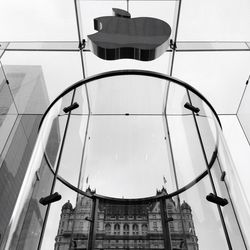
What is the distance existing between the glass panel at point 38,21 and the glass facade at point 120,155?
0.02 meters

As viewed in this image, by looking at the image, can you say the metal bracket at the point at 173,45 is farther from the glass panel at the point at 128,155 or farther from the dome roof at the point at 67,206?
the dome roof at the point at 67,206

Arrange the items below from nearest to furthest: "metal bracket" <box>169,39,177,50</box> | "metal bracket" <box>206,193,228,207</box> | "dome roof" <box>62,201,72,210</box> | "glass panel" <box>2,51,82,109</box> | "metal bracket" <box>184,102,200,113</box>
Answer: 1. "metal bracket" <box>206,193,228,207</box>
2. "dome roof" <box>62,201,72,210</box>
3. "metal bracket" <box>184,102,200,113</box>
4. "glass panel" <box>2,51,82,109</box>
5. "metal bracket" <box>169,39,177,50</box>

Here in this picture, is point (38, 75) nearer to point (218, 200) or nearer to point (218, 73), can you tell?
point (218, 73)

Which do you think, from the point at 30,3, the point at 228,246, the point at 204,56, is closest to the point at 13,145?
the point at 30,3

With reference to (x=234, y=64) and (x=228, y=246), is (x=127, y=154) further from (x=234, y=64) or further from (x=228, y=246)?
(x=234, y=64)

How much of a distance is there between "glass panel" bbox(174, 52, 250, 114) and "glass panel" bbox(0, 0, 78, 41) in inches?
54.9

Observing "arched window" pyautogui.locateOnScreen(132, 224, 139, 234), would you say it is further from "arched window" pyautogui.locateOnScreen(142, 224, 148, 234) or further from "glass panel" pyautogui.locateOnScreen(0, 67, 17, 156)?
"glass panel" pyautogui.locateOnScreen(0, 67, 17, 156)

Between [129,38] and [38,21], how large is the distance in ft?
6.45

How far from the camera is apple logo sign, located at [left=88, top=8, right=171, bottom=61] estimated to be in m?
2.27

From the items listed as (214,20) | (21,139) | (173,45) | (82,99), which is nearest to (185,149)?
(82,99)

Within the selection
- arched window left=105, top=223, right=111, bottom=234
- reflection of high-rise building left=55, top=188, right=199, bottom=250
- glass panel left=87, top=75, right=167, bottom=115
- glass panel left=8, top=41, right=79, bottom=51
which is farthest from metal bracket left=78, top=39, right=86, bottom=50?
arched window left=105, top=223, right=111, bottom=234

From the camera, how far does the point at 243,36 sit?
4004 mm

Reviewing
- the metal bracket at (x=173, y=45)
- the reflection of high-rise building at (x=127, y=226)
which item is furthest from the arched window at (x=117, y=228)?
the metal bracket at (x=173, y=45)

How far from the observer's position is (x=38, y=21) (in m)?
3.87
